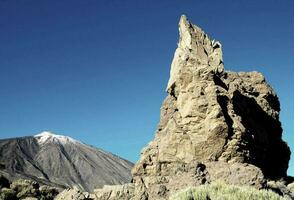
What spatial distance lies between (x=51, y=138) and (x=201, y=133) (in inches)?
6626

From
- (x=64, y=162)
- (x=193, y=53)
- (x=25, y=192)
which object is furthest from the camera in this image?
(x=64, y=162)

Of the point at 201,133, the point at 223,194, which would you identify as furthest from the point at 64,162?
the point at 223,194

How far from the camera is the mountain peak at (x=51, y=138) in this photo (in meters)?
180

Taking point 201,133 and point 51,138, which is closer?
point 201,133

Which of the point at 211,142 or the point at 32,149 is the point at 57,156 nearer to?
the point at 32,149

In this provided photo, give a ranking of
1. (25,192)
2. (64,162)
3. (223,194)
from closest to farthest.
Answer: (223,194), (25,192), (64,162)

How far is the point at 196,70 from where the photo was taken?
19812mm

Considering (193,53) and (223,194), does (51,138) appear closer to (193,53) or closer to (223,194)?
(193,53)

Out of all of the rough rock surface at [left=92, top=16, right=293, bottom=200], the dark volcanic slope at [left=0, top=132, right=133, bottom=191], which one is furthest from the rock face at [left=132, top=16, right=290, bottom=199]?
the dark volcanic slope at [left=0, top=132, right=133, bottom=191]

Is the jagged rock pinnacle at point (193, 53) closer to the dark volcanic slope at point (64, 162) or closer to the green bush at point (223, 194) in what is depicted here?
the green bush at point (223, 194)

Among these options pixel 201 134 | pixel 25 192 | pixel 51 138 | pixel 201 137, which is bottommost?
pixel 25 192

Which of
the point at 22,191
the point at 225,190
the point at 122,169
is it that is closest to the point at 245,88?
the point at 22,191

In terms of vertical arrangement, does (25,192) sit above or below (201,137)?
below

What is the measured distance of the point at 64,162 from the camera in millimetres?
150750
